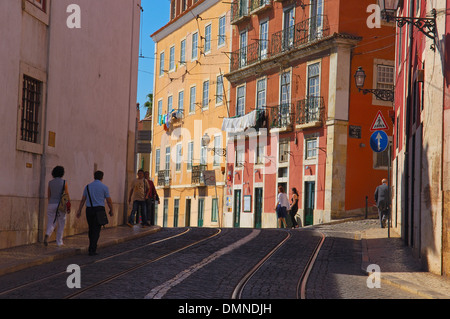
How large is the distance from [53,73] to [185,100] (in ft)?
104

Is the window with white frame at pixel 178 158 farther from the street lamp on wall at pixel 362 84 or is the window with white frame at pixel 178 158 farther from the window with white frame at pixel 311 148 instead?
the street lamp on wall at pixel 362 84

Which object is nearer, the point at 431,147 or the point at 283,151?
the point at 431,147

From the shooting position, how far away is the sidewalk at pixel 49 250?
12427 millimetres

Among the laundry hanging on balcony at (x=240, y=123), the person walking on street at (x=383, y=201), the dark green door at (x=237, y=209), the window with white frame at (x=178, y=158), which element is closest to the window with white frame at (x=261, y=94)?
the laundry hanging on balcony at (x=240, y=123)

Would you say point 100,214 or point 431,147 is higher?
point 431,147

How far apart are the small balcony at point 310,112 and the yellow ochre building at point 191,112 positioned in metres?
8.67

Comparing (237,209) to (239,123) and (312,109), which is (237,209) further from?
(312,109)

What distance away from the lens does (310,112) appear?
33.6m

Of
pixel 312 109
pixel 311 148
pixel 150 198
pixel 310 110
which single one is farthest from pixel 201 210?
pixel 150 198

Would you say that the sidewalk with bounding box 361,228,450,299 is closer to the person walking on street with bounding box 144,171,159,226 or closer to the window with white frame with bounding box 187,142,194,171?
the person walking on street with bounding box 144,171,159,226

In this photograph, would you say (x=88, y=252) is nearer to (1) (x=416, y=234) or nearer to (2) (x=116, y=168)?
(1) (x=416, y=234)

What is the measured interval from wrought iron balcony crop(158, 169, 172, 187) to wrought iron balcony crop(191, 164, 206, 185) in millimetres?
4424

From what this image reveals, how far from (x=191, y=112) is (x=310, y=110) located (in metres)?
15.3
